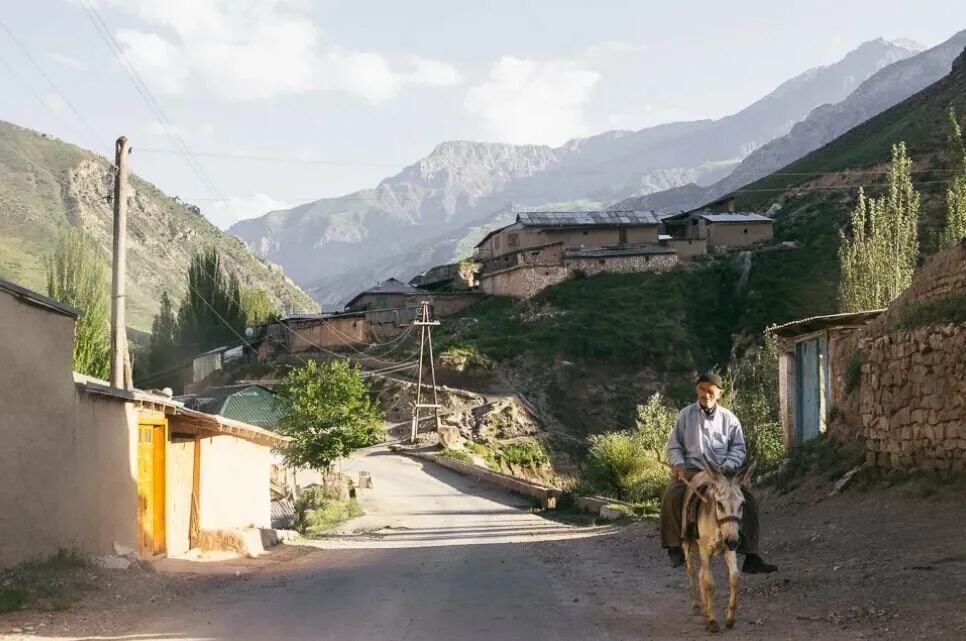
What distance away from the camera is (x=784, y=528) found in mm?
17109

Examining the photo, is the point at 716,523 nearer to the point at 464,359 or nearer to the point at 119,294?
the point at 119,294

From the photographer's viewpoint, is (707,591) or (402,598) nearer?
(707,591)

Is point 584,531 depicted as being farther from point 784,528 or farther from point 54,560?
point 54,560

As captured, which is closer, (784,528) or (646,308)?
(784,528)

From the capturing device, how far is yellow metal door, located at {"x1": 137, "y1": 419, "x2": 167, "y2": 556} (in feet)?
58.6

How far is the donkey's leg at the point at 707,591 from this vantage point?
887 cm

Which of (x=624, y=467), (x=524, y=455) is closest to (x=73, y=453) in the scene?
(x=624, y=467)

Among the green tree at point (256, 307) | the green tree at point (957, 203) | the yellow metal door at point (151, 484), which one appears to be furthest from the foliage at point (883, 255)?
the green tree at point (256, 307)

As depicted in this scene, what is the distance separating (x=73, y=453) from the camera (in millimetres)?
14688

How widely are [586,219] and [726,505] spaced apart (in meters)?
88.1

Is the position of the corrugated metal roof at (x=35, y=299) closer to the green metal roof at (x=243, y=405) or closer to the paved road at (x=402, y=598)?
the paved road at (x=402, y=598)

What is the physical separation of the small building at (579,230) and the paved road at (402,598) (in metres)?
66.5

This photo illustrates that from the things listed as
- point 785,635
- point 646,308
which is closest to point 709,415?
point 785,635

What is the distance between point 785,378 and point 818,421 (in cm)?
240
